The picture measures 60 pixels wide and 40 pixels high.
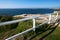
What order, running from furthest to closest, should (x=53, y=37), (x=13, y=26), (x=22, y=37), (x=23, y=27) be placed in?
1. (x=13, y=26)
2. (x=23, y=27)
3. (x=53, y=37)
4. (x=22, y=37)

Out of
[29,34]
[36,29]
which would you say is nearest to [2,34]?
[29,34]

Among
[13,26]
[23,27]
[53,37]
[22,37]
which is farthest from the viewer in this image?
[13,26]

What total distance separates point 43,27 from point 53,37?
6.53ft

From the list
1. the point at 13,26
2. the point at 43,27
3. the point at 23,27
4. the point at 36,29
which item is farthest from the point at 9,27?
the point at 43,27

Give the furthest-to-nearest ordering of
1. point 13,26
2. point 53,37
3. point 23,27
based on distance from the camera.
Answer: point 13,26 < point 23,27 < point 53,37

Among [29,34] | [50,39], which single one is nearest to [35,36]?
[29,34]

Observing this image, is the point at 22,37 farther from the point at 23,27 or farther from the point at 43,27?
the point at 43,27

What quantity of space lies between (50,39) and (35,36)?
2.45 feet

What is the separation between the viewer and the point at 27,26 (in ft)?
26.6

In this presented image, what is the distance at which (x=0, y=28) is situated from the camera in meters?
7.77

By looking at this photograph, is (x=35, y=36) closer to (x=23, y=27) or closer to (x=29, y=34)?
(x=29, y=34)

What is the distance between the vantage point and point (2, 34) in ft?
23.3

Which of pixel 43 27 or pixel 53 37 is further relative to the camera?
pixel 43 27

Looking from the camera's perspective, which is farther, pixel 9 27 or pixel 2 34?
pixel 9 27
